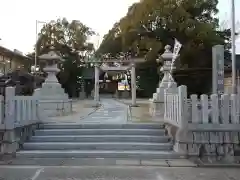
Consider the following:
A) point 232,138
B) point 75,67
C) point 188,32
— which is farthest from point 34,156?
point 75,67

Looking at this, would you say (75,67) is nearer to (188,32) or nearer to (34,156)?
(188,32)

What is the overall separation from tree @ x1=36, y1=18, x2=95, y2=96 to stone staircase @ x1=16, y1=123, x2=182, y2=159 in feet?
113

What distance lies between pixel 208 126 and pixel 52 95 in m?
9.99

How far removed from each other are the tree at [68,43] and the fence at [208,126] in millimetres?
36725

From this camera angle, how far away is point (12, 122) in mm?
9219

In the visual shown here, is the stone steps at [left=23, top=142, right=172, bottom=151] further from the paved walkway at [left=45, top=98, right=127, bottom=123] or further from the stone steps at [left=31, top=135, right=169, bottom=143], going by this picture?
the paved walkway at [left=45, top=98, right=127, bottom=123]

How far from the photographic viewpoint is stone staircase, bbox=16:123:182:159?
29.9 ft

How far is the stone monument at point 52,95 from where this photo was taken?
16.5 metres

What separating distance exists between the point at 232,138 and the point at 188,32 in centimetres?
2564

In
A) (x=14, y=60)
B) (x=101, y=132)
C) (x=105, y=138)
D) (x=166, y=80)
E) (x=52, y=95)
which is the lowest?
(x=105, y=138)

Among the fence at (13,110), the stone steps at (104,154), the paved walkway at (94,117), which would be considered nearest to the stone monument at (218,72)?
the paved walkway at (94,117)

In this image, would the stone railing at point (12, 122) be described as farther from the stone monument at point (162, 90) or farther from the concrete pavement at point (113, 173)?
the stone monument at point (162, 90)

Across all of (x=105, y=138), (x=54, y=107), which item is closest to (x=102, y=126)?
(x=105, y=138)

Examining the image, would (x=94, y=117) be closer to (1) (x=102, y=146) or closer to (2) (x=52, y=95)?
(2) (x=52, y=95)
